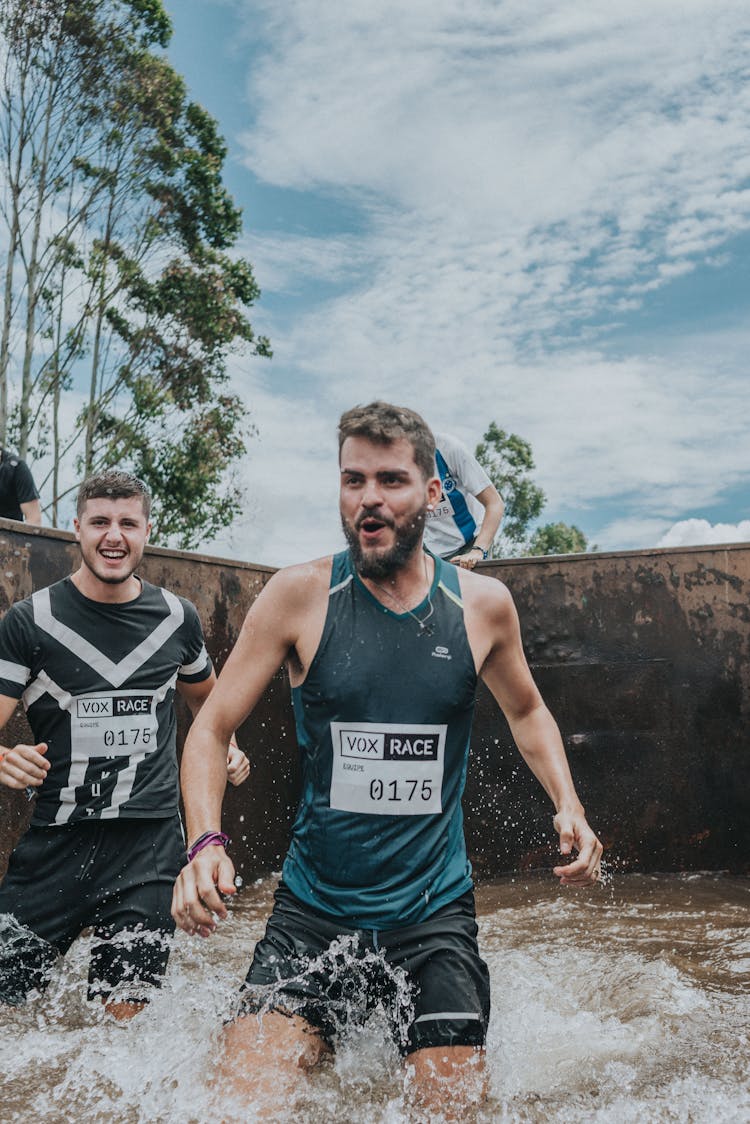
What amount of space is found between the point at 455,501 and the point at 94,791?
10.3 feet

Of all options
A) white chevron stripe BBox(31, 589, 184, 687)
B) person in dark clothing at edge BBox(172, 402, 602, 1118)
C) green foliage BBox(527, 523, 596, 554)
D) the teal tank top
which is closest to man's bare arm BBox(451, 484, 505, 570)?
white chevron stripe BBox(31, 589, 184, 687)

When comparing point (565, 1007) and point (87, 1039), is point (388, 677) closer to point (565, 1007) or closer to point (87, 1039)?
point (87, 1039)

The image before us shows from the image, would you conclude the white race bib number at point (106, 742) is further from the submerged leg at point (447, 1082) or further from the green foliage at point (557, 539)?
the green foliage at point (557, 539)

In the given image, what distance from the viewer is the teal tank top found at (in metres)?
2.82

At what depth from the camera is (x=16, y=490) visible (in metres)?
6.61

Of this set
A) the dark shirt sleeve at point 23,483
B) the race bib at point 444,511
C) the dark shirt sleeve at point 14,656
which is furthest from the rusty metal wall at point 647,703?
the dark shirt sleeve at point 14,656

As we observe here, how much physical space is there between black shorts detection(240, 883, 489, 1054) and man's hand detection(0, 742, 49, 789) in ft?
3.10

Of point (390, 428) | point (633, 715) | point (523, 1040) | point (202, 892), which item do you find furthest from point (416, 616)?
point (633, 715)

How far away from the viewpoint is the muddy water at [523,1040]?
2.78 metres

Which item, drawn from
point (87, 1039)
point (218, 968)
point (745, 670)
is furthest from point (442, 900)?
point (745, 670)

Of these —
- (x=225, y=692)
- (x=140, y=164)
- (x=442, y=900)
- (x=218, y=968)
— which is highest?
(x=140, y=164)

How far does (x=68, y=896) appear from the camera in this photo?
3.73 metres

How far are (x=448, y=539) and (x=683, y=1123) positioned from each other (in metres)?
3.91

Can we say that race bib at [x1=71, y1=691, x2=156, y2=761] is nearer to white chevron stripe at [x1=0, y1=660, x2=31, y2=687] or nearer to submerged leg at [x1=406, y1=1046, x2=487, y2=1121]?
white chevron stripe at [x1=0, y1=660, x2=31, y2=687]
